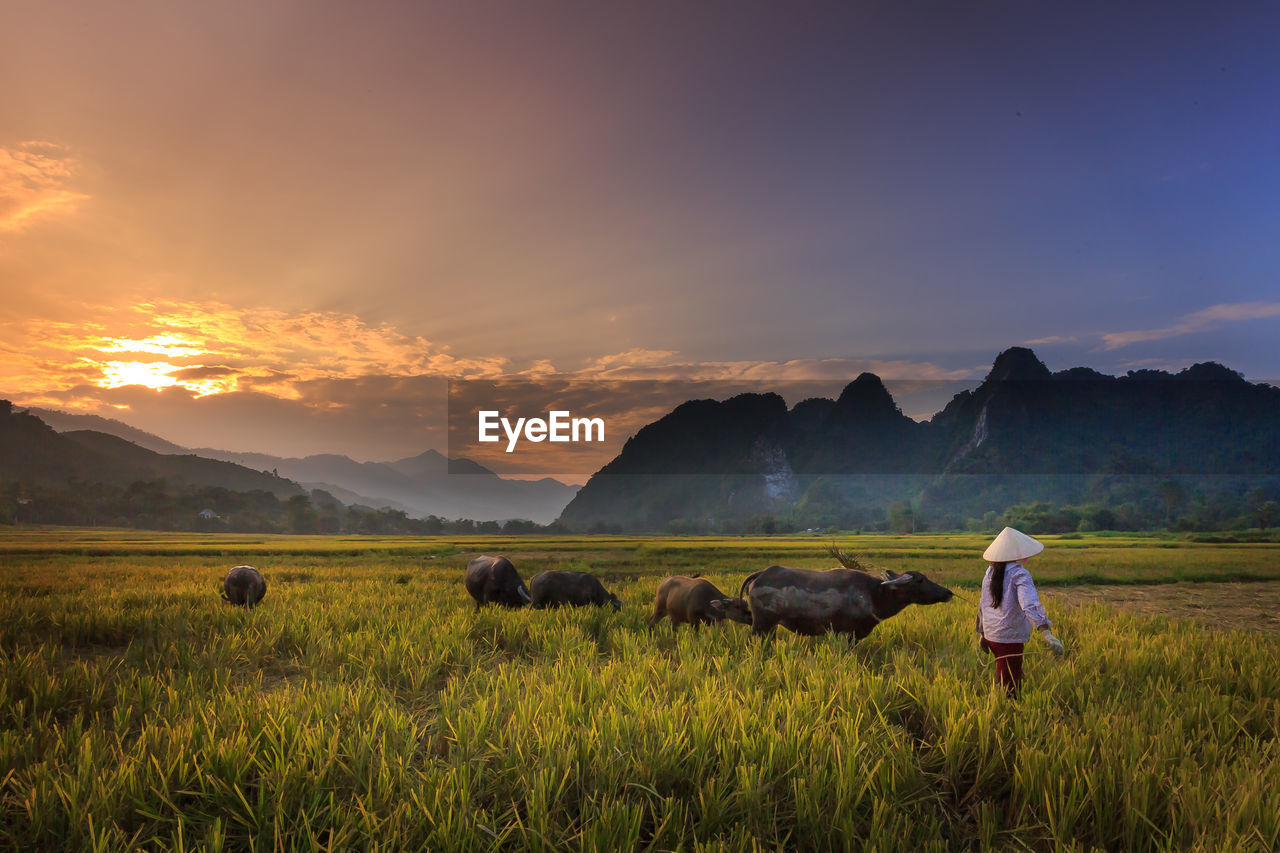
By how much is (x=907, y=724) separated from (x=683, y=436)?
192 m

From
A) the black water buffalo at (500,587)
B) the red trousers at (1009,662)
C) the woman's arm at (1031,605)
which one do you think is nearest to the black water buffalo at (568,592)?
the black water buffalo at (500,587)

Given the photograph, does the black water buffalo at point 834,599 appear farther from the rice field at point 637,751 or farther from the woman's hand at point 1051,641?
the woman's hand at point 1051,641

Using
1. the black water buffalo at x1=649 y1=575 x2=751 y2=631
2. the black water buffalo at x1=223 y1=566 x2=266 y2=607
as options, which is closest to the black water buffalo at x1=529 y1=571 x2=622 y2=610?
the black water buffalo at x1=649 y1=575 x2=751 y2=631

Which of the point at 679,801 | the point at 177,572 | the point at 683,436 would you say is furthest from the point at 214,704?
the point at 683,436

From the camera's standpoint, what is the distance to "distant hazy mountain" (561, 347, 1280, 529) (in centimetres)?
11262

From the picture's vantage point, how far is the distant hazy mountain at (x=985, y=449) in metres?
113

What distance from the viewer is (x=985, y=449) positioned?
120250 millimetres

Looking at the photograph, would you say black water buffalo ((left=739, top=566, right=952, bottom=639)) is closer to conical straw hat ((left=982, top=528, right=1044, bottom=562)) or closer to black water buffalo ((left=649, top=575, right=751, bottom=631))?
black water buffalo ((left=649, top=575, right=751, bottom=631))

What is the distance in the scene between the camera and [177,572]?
1820 centimetres

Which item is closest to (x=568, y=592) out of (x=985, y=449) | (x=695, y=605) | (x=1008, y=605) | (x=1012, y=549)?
(x=695, y=605)

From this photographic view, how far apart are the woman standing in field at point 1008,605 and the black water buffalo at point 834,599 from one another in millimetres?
1605

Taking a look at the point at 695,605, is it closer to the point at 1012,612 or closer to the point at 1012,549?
the point at 1012,612

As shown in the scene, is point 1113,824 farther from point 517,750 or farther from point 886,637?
point 886,637

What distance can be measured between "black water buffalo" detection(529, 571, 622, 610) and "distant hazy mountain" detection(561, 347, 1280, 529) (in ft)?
359
